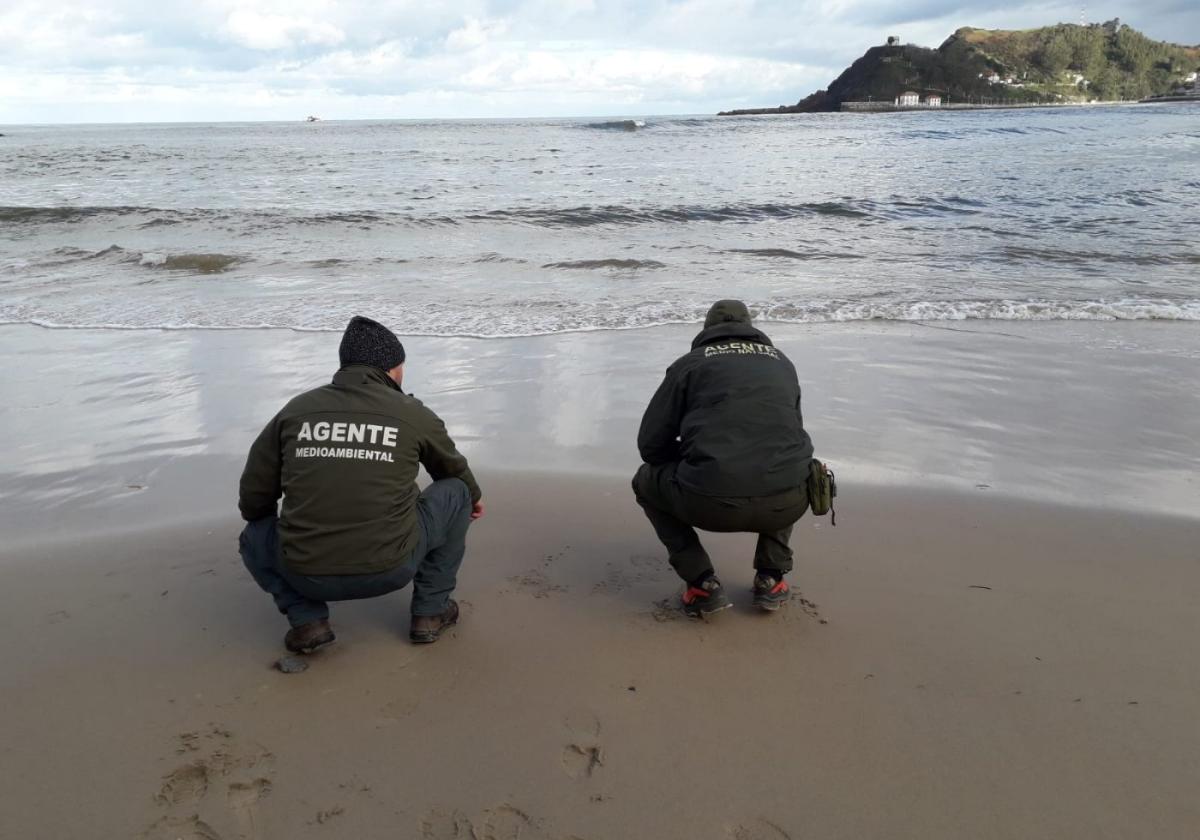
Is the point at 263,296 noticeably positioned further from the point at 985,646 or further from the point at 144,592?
the point at 985,646

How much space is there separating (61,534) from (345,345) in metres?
2.25

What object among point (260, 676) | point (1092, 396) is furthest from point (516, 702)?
point (1092, 396)

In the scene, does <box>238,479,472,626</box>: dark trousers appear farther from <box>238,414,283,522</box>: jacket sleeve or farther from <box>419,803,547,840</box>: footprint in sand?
<box>419,803,547,840</box>: footprint in sand

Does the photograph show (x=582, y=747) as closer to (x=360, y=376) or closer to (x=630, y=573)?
(x=630, y=573)

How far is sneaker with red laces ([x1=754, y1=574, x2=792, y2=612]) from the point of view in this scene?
11.0ft

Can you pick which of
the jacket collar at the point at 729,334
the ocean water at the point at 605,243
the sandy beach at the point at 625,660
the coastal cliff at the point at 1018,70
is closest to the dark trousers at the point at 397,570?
the sandy beach at the point at 625,660

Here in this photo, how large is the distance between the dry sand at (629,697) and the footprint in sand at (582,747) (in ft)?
0.03

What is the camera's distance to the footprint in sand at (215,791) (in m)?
2.27

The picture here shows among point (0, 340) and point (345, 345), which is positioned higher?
point (345, 345)

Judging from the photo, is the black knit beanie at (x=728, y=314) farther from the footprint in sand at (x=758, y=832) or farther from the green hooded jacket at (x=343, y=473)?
the footprint in sand at (x=758, y=832)

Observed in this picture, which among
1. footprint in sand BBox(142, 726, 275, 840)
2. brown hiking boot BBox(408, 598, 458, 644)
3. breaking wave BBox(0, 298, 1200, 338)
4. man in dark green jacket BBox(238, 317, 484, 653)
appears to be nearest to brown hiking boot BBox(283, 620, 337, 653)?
man in dark green jacket BBox(238, 317, 484, 653)

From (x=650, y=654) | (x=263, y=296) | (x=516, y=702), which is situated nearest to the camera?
(x=516, y=702)

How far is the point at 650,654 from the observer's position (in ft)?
10.2

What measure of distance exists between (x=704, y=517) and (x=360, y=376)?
141 cm
